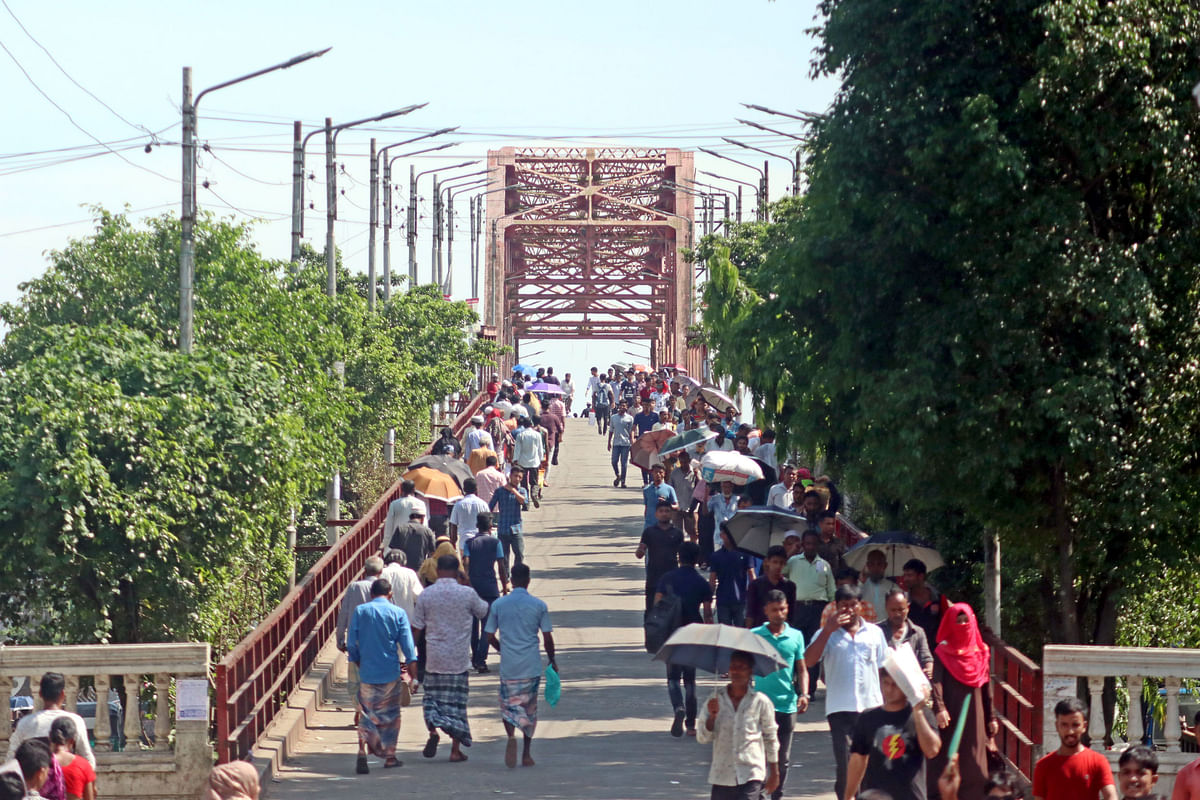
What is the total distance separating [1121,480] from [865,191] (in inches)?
117

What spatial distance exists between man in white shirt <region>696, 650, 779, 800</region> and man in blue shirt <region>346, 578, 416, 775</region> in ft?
12.6

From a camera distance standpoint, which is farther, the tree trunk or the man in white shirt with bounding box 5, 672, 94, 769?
the tree trunk

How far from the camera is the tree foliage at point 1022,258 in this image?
12.7 meters

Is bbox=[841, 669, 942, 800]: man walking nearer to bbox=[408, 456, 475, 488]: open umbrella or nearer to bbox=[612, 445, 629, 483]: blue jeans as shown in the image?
bbox=[408, 456, 475, 488]: open umbrella

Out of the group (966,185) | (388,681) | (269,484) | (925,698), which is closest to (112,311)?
(269,484)

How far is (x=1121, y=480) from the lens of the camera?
44.1 ft

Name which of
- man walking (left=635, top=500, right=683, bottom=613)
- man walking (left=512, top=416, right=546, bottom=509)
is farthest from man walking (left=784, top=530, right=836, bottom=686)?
man walking (left=512, top=416, right=546, bottom=509)

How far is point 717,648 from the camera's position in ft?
36.1

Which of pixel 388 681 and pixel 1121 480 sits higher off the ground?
pixel 1121 480

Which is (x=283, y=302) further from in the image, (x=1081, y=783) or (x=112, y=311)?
(x=1081, y=783)

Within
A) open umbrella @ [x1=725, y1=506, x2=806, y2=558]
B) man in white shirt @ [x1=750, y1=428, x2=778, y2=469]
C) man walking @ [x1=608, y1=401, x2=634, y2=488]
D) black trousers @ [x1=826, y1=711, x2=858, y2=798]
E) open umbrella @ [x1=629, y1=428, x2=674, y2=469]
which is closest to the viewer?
black trousers @ [x1=826, y1=711, x2=858, y2=798]

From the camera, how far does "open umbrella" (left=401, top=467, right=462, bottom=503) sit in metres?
20.4

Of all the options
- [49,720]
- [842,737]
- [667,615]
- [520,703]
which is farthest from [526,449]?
[49,720]

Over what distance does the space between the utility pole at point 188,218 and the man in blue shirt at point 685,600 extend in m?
7.51
